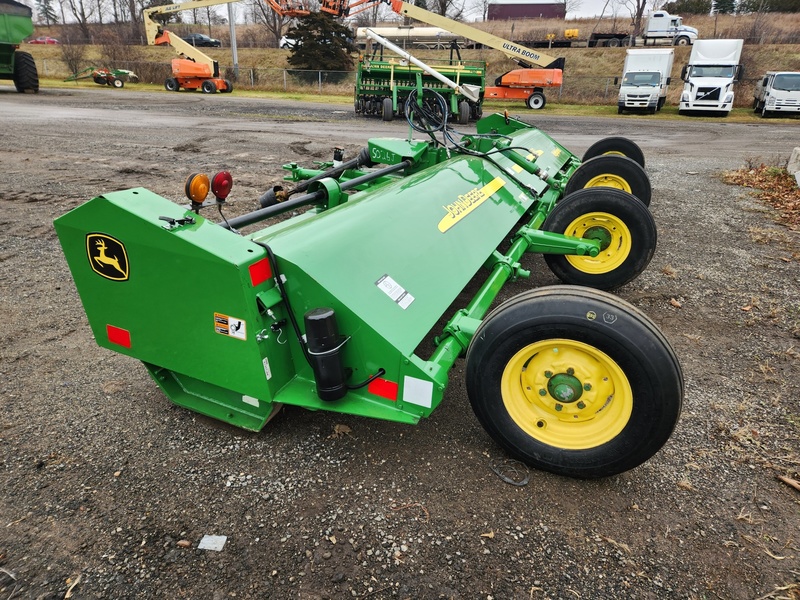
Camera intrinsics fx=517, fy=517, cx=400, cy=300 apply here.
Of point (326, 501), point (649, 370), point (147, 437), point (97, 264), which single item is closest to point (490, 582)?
point (326, 501)

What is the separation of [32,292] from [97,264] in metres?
2.34

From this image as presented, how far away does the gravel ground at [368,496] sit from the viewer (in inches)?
75.4

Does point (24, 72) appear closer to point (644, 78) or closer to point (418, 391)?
point (418, 391)

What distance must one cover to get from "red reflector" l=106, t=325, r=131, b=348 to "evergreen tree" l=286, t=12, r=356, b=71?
109 ft

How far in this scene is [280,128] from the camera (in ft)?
45.1

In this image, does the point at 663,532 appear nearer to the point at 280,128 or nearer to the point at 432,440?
the point at 432,440

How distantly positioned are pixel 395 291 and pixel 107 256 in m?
1.34

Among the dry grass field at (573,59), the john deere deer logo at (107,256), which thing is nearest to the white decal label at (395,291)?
the john deere deer logo at (107,256)

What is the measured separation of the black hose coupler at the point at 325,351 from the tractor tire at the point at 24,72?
2353 centimetres

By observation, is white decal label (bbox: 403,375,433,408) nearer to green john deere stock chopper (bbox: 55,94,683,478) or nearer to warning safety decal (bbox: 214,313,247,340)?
green john deere stock chopper (bbox: 55,94,683,478)

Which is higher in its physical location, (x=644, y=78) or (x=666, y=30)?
(x=666, y=30)

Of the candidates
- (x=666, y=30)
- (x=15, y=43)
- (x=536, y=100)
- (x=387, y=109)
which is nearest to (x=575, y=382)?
(x=387, y=109)

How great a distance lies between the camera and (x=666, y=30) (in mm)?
36781

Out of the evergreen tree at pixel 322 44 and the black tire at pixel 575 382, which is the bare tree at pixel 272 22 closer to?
the evergreen tree at pixel 322 44
